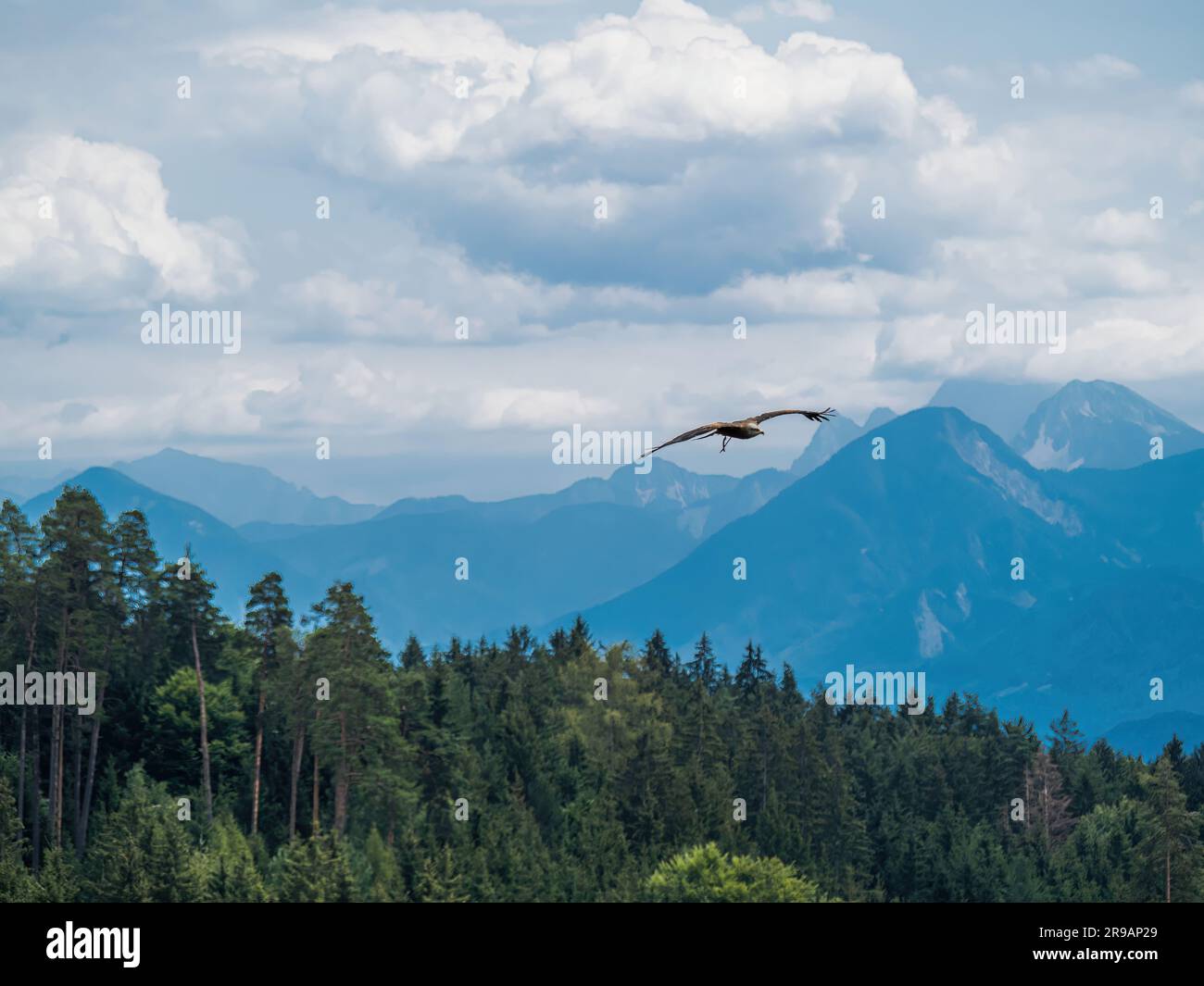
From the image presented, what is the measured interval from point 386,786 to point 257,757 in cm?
969

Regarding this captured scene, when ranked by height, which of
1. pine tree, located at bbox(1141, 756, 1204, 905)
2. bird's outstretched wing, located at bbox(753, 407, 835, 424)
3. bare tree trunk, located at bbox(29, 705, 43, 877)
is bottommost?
pine tree, located at bbox(1141, 756, 1204, 905)

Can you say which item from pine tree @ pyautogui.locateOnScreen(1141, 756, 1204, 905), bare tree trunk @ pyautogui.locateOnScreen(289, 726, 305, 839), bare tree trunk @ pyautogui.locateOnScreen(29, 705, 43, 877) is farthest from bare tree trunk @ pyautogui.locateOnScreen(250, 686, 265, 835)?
pine tree @ pyautogui.locateOnScreen(1141, 756, 1204, 905)

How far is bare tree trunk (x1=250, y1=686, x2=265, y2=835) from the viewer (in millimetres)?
107562

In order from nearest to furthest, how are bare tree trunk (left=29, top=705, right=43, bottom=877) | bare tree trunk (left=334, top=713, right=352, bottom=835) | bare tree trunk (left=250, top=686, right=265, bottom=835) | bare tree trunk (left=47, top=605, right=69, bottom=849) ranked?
bare tree trunk (left=29, top=705, right=43, bottom=877) → bare tree trunk (left=47, top=605, right=69, bottom=849) → bare tree trunk (left=250, top=686, right=265, bottom=835) → bare tree trunk (left=334, top=713, right=352, bottom=835)

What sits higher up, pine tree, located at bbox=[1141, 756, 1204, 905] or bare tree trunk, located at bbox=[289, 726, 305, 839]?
bare tree trunk, located at bbox=[289, 726, 305, 839]

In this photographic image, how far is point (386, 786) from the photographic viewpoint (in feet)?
370

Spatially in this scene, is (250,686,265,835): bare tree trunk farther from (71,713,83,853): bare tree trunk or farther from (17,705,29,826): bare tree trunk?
(17,705,29,826): bare tree trunk

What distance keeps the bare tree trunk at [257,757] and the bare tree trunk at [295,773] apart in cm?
245

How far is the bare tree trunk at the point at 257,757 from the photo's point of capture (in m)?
108

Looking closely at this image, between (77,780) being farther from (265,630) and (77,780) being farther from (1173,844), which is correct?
(1173,844)

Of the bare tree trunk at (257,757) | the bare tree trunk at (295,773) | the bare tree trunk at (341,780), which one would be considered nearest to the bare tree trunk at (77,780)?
the bare tree trunk at (257,757)

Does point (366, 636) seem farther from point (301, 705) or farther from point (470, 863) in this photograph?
point (470, 863)

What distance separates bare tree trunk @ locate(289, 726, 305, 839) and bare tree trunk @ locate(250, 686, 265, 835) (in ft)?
8.02
